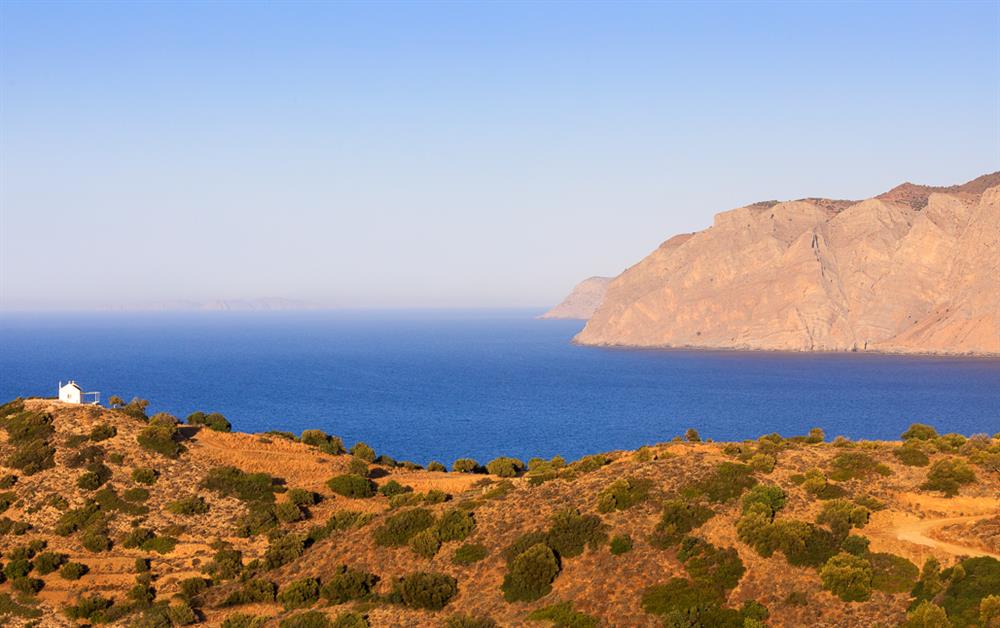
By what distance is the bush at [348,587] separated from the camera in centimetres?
3709

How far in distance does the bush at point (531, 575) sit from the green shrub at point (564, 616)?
4.72ft

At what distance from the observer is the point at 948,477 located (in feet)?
131

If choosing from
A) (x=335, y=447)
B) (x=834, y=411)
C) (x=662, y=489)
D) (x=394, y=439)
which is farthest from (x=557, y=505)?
(x=834, y=411)

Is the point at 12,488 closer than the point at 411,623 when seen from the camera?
No

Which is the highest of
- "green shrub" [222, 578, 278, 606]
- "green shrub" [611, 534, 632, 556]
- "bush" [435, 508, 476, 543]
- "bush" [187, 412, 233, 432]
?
"bush" [187, 412, 233, 432]

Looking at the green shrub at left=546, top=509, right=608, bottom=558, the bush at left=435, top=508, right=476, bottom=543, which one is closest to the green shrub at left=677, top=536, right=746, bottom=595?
the green shrub at left=546, top=509, right=608, bottom=558

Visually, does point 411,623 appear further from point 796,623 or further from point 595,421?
point 595,421

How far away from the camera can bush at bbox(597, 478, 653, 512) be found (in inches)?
1566

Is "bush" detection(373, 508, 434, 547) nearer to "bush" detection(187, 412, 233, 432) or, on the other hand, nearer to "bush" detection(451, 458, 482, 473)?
"bush" detection(451, 458, 482, 473)

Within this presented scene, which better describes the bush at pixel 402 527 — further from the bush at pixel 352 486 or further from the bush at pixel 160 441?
the bush at pixel 160 441

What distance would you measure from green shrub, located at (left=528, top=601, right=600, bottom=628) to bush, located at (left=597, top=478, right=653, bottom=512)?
24.0 feet

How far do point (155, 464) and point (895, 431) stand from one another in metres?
98.9

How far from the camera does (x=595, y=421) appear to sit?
429ft

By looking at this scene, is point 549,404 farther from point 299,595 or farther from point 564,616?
point 564,616
